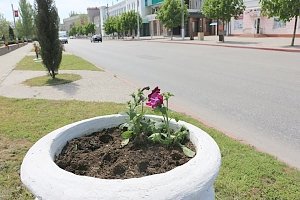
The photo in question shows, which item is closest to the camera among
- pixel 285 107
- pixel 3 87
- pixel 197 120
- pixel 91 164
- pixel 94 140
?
pixel 91 164

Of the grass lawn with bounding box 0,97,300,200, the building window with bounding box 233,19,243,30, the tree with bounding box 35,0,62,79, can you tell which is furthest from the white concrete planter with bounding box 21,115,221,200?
the building window with bounding box 233,19,243,30

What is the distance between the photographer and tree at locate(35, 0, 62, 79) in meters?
11.4

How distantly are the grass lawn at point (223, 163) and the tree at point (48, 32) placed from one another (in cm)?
536

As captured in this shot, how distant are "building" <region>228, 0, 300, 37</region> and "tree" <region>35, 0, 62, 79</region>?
29.8 meters

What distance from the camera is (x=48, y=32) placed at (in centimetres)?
1169

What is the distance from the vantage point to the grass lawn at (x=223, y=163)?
336 cm

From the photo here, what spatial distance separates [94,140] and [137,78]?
9408mm

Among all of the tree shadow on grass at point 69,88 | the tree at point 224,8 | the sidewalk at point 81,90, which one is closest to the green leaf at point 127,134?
the sidewalk at point 81,90

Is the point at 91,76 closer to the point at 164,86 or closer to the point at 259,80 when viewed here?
Answer: the point at 164,86

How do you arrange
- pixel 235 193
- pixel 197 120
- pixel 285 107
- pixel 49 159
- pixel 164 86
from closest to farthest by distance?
pixel 49 159 → pixel 235 193 → pixel 197 120 → pixel 285 107 → pixel 164 86

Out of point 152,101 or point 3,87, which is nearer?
point 152,101

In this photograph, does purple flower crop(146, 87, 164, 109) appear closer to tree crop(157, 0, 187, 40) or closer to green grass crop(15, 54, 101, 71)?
green grass crop(15, 54, 101, 71)

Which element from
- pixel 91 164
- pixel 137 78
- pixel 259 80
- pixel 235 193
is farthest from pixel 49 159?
pixel 137 78

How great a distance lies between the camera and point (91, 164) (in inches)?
98.4
